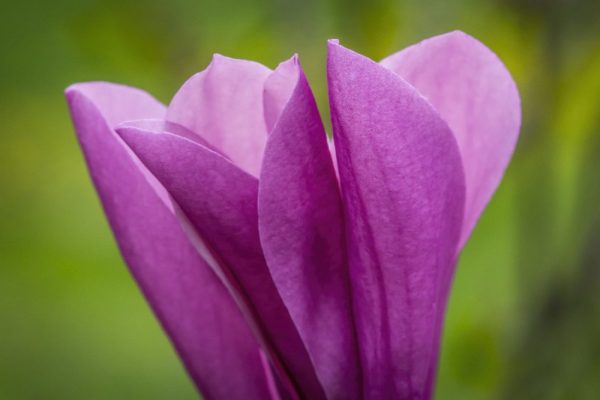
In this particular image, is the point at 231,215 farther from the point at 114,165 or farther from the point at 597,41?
the point at 597,41

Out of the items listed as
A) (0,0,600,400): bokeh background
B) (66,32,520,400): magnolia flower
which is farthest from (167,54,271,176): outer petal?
(0,0,600,400): bokeh background

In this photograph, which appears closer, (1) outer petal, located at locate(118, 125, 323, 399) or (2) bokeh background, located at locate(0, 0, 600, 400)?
(1) outer petal, located at locate(118, 125, 323, 399)

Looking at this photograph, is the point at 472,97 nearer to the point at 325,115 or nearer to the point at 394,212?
the point at 394,212

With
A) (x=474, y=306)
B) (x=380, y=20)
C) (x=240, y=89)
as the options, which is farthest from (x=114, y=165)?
(x=474, y=306)

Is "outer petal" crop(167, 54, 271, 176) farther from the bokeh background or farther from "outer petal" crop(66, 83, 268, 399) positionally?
the bokeh background

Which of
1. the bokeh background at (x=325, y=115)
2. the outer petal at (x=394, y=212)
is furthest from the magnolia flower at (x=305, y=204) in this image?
the bokeh background at (x=325, y=115)

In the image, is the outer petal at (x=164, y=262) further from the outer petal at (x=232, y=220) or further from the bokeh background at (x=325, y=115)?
the bokeh background at (x=325, y=115)

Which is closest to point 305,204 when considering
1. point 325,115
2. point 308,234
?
point 308,234
